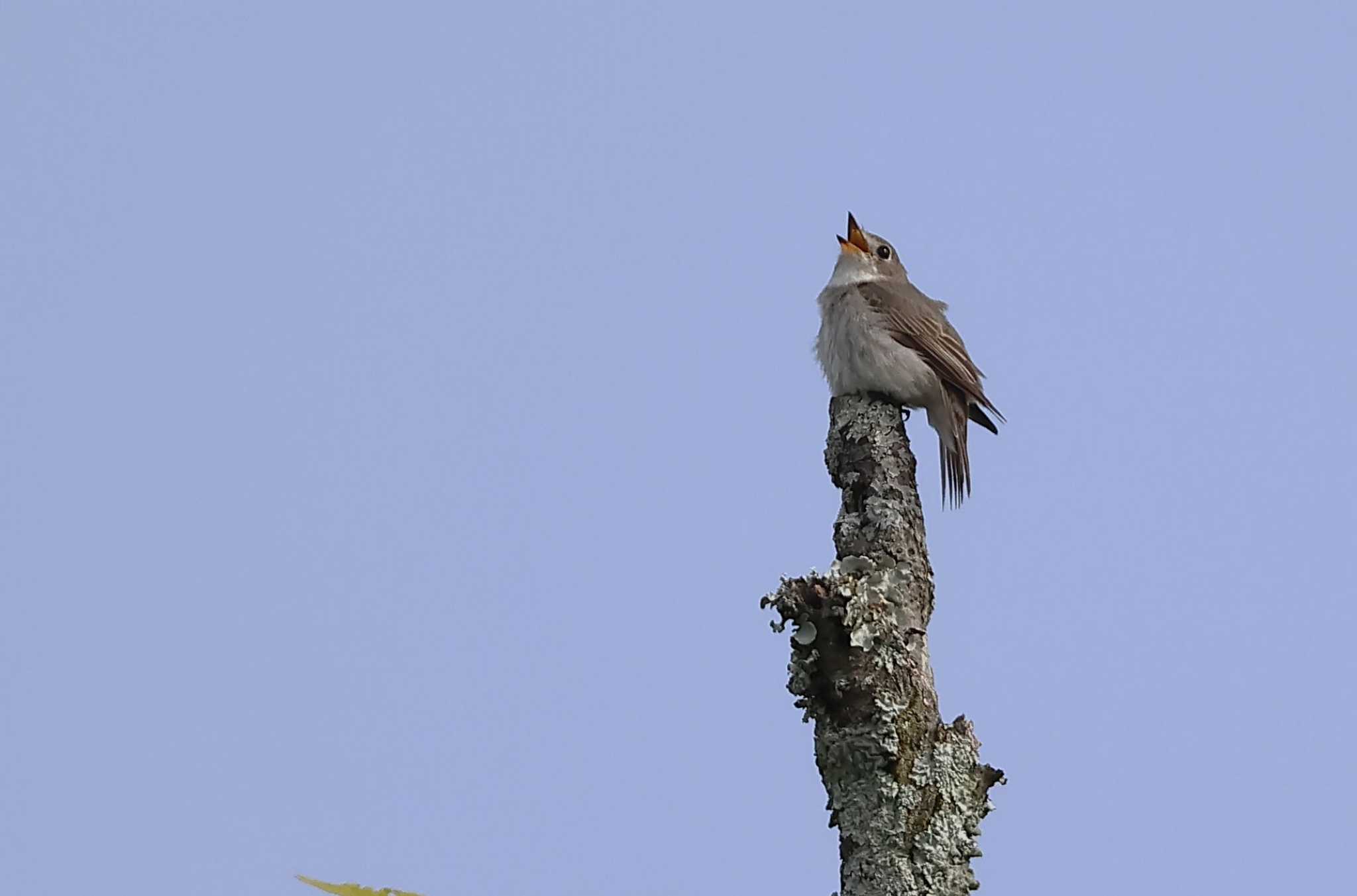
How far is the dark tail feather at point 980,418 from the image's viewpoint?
8859 millimetres

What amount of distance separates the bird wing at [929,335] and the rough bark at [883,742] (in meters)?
3.90

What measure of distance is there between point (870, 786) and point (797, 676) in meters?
0.36

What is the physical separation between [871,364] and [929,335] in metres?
0.64

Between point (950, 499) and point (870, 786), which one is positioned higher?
point (950, 499)

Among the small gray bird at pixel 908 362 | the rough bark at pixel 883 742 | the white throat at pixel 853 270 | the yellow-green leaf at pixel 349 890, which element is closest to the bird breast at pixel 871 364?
the small gray bird at pixel 908 362

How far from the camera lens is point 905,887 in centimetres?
433

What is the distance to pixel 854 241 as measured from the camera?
430 inches

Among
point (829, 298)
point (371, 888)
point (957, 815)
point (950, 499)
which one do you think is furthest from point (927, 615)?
point (829, 298)

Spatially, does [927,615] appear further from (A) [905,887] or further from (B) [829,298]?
(B) [829,298]

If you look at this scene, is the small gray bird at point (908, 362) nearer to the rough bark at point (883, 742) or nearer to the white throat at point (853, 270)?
the white throat at point (853, 270)

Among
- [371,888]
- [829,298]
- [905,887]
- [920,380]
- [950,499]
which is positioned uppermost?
[829,298]

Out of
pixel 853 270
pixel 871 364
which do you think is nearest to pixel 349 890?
pixel 871 364

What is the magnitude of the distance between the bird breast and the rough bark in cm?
343

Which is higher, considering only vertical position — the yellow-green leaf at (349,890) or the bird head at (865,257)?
the bird head at (865,257)
